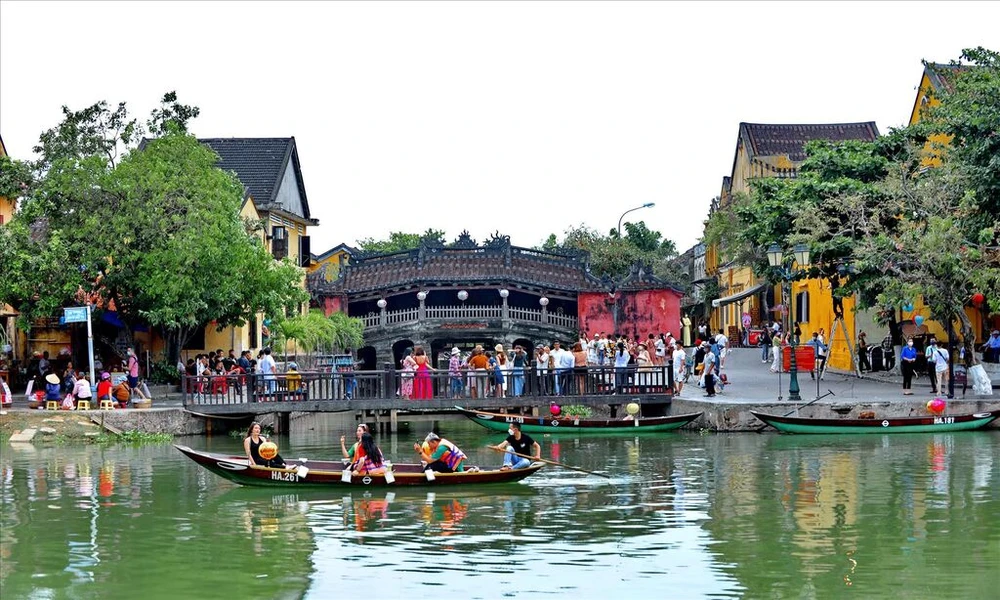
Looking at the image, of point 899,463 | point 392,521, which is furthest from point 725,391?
point 392,521

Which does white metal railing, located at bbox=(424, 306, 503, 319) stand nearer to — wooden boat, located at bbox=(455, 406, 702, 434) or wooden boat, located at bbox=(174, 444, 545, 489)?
wooden boat, located at bbox=(455, 406, 702, 434)

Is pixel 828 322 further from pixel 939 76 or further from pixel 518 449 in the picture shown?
pixel 518 449

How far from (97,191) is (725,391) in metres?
18.0

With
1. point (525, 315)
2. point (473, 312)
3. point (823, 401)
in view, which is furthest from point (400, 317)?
point (823, 401)

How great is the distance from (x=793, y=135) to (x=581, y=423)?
4299 cm

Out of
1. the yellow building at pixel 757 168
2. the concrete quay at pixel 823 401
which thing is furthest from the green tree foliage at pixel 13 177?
the yellow building at pixel 757 168

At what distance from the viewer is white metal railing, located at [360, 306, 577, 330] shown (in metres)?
67.0

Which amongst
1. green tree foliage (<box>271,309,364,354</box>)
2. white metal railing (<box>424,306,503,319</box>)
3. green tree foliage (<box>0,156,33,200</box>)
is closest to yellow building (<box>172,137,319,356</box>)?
green tree foliage (<box>271,309,364,354</box>)

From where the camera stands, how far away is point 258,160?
6625 cm

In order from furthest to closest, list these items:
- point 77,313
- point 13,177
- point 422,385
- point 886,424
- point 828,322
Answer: point 828,322 < point 13,177 < point 422,385 < point 77,313 < point 886,424

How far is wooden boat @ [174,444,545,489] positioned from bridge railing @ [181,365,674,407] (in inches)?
459

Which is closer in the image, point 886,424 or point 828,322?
point 886,424

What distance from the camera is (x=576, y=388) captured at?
38.7 m

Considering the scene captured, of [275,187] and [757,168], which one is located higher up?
[757,168]
